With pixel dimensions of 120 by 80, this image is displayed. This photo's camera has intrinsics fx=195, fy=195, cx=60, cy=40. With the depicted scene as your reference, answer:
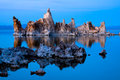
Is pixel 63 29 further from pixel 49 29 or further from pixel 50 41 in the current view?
pixel 50 41

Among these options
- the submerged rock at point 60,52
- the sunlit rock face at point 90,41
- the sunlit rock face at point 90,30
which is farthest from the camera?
the sunlit rock face at point 90,30

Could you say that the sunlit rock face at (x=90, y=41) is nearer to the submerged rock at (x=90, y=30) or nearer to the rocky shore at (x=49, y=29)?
the rocky shore at (x=49, y=29)

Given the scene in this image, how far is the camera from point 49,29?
219ft

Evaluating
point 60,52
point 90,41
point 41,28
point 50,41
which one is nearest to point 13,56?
point 60,52

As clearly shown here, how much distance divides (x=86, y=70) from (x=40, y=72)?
3541 millimetres

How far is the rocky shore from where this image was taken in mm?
64700

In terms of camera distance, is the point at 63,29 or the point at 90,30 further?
the point at 90,30

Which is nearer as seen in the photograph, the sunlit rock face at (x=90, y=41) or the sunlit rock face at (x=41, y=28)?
the sunlit rock face at (x=90, y=41)

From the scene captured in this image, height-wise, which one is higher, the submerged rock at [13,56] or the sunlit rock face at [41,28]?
the sunlit rock face at [41,28]

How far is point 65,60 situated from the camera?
1728 cm

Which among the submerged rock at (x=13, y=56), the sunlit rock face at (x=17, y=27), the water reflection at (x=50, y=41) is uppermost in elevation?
the sunlit rock face at (x=17, y=27)

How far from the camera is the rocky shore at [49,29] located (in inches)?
2547

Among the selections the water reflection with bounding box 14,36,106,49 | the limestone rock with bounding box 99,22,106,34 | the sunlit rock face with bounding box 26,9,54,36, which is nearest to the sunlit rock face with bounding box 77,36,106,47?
the water reflection with bounding box 14,36,106,49

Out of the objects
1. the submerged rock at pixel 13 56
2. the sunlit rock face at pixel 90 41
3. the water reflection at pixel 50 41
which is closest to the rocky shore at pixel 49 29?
the water reflection at pixel 50 41
